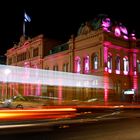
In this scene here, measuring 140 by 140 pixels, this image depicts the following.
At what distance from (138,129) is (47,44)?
56418mm

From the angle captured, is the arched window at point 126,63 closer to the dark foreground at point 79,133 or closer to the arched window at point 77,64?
the arched window at point 77,64

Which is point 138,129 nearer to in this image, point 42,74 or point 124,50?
point 124,50

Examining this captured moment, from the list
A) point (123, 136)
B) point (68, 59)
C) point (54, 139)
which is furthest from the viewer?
point (68, 59)

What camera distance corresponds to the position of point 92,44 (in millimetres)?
54000

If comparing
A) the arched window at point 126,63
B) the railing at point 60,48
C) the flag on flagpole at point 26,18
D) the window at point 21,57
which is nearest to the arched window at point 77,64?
the railing at point 60,48

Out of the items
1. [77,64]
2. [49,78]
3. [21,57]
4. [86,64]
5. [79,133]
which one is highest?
[21,57]

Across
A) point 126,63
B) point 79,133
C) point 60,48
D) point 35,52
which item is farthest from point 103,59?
point 79,133

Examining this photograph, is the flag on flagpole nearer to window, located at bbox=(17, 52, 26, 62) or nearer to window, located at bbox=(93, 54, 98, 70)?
window, located at bbox=(17, 52, 26, 62)

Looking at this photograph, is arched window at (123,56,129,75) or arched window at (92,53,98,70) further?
arched window at (123,56,129,75)

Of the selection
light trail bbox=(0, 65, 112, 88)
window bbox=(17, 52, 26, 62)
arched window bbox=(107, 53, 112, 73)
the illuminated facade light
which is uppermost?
the illuminated facade light

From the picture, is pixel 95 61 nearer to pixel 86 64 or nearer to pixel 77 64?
pixel 86 64

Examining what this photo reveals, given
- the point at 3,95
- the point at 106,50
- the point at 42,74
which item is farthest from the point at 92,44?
the point at 3,95

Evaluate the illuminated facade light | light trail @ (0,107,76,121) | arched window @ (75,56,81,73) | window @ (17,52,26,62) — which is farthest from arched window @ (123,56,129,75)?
light trail @ (0,107,76,121)

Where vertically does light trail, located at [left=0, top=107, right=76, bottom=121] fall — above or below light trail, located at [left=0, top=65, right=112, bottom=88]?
below
